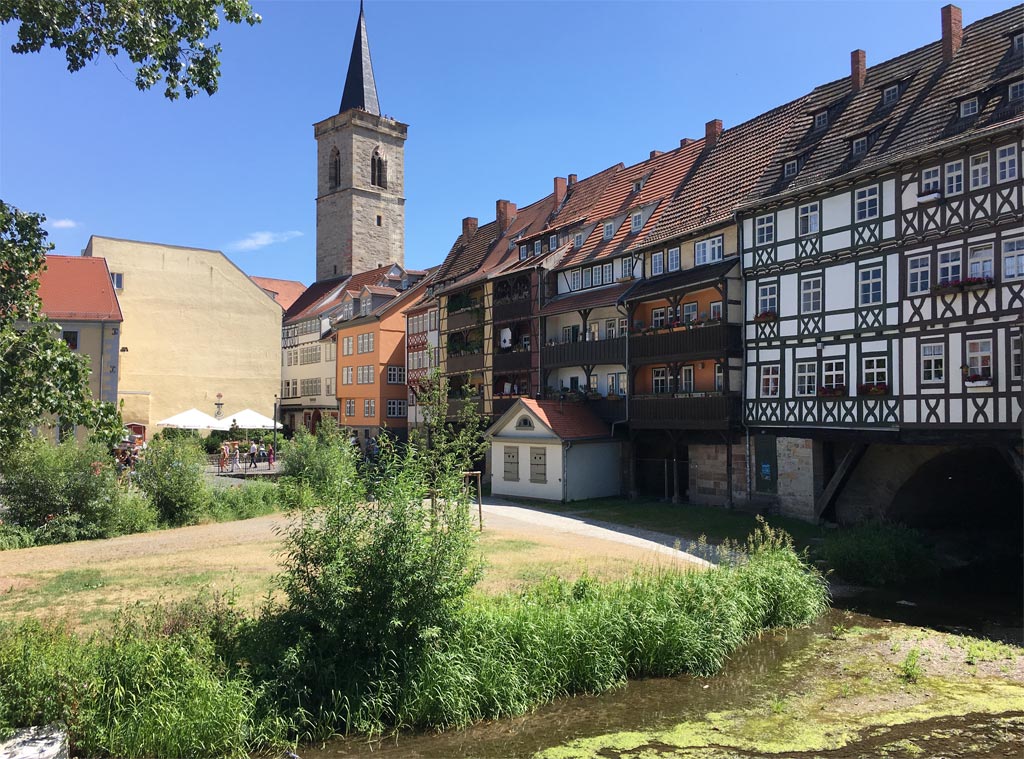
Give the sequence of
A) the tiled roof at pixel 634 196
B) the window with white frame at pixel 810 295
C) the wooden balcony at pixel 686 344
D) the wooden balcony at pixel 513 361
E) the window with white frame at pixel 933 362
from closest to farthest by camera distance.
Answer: the window with white frame at pixel 933 362, the window with white frame at pixel 810 295, the wooden balcony at pixel 686 344, the tiled roof at pixel 634 196, the wooden balcony at pixel 513 361

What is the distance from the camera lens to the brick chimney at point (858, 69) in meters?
25.9

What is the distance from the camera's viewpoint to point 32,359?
27.3ft

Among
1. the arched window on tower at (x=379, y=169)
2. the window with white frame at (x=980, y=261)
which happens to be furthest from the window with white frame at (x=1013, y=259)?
the arched window on tower at (x=379, y=169)

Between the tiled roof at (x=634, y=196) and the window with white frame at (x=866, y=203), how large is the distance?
31.4 ft

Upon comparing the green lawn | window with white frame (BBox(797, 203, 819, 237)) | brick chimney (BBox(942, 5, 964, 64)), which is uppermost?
brick chimney (BBox(942, 5, 964, 64))

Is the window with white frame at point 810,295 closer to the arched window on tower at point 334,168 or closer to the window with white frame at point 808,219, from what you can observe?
the window with white frame at point 808,219

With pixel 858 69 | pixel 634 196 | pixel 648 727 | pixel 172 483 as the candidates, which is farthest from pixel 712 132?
pixel 648 727

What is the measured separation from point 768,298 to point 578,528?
9.19 metres

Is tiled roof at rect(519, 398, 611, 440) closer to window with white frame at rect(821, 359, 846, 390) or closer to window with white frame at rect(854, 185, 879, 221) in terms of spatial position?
window with white frame at rect(821, 359, 846, 390)

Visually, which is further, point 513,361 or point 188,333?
point 188,333

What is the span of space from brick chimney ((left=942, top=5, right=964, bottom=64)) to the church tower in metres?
53.5

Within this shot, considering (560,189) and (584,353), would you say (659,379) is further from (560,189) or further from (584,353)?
(560,189)

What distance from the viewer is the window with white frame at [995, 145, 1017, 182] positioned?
18.6 m

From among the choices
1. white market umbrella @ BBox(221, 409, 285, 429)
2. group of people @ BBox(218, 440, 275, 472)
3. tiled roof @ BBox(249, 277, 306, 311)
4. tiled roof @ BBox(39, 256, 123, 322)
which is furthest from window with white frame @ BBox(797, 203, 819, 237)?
tiled roof @ BBox(249, 277, 306, 311)
